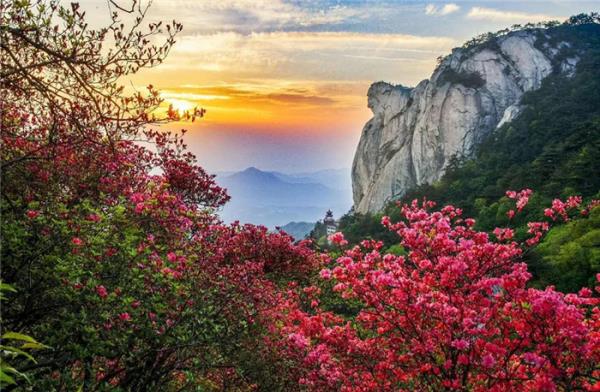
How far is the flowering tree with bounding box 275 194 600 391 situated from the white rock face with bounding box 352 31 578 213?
7922 cm

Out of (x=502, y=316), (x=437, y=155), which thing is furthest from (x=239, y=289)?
(x=437, y=155)

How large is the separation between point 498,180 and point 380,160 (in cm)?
4817

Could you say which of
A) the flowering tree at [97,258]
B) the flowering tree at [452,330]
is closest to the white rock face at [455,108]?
the flowering tree at [452,330]

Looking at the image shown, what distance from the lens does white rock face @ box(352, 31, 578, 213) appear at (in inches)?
3401

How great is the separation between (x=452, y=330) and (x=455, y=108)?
8701 cm

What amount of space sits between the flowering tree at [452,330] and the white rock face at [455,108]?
79.2 meters

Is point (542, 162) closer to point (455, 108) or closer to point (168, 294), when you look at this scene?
point (455, 108)

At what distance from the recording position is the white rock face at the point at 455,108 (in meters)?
86.4

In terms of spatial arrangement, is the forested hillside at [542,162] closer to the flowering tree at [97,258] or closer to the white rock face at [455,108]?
the white rock face at [455,108]

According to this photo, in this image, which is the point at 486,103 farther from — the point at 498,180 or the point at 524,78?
the point at 498,180

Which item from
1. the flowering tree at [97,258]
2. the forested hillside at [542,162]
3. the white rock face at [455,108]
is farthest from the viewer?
the white rock face at [455,108]

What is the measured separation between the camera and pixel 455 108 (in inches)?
3445

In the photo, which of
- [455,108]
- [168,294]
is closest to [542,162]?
[455,108]

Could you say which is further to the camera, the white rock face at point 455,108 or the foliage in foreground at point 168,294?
the white rock face at point 455,108
